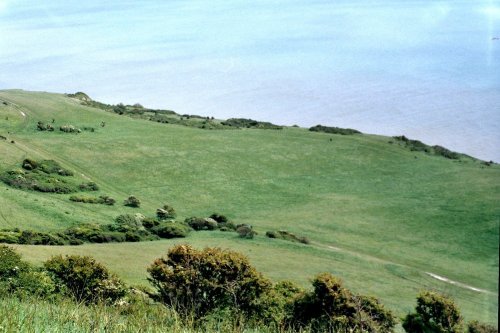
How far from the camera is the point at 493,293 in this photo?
546 centimetres

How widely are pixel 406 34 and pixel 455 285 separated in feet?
394

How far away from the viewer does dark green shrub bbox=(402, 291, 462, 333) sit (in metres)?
23.7

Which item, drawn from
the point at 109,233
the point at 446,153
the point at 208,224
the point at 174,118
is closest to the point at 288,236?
the point at 208,224

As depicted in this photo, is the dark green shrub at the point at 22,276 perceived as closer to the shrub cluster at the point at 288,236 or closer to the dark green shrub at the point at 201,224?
the shrub cluster at the point at 288,236

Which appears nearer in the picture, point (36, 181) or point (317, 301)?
point (317, 301)

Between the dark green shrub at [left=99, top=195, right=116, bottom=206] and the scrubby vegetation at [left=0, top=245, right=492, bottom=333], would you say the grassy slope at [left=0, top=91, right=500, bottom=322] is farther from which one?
the scrubby vegetation at [left=0, top=245, right=492, bottom=333]

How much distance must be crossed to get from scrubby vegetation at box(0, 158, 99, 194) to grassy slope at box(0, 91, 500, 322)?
84.7 inches

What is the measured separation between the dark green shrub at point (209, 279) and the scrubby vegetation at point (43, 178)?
41337 mm

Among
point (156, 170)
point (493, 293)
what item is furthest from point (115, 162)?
point (493, 293)

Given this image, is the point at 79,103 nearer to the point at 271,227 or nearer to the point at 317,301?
the point at 271,227

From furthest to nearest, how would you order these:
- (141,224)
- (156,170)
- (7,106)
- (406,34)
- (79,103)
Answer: (406,34)
(79,103)
(7,106)
(156,170)
(141,224)

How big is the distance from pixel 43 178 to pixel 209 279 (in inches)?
1887

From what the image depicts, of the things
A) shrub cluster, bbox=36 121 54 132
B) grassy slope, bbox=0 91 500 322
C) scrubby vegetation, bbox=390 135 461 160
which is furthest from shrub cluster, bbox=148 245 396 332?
scrubby vegetation, bbox=390 135 461 160

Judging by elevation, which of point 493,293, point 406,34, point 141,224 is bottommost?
point 141,224
